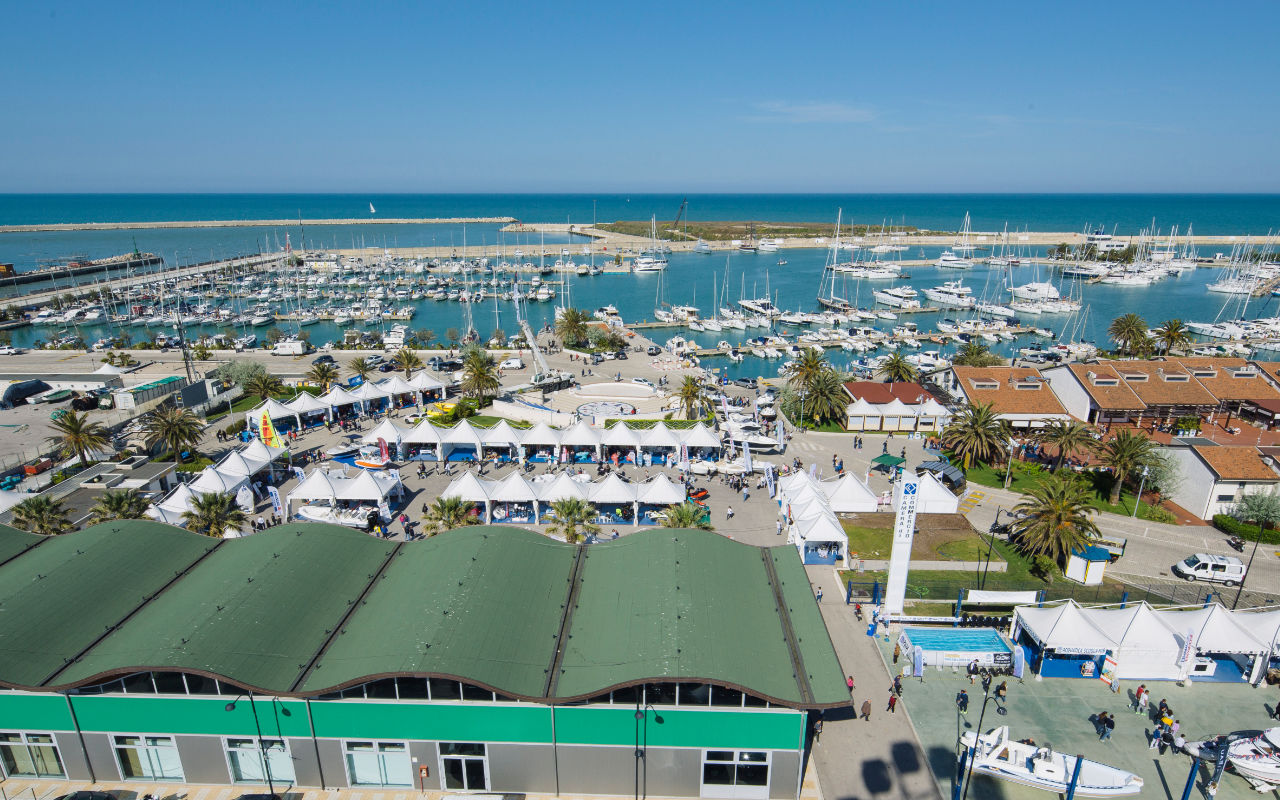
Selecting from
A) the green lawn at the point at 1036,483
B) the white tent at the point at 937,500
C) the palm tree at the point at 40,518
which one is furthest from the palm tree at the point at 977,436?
the palm tree at the point at 40,518

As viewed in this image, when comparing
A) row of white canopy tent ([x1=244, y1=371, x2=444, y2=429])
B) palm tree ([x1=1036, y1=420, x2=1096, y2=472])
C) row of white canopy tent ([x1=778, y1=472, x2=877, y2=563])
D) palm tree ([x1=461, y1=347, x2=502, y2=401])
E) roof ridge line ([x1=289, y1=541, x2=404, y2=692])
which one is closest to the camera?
roof ridge line ([x1=289, y1=541, x2=404, y2=692])

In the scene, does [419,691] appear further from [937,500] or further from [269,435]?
[269,435]

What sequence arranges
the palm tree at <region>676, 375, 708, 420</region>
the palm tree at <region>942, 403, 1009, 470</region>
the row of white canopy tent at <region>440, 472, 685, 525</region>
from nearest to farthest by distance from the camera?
the row of white canopy tent at <region>440, 472, 685, 525</region>
the palm tree at <region>942, 403, 1009, 470</region>
the palm tree at <region>676, 375, 708, 420</region>

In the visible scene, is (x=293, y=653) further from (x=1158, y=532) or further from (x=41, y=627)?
(x=1158, y=532)

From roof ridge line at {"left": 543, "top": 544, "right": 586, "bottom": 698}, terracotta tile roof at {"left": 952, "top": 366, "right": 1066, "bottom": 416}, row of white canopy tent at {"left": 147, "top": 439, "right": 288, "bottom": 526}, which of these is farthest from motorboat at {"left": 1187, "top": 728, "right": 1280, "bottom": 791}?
row of white canopy tent at {"left": 147, "top": 439, "right": 288, "bottom": 526}

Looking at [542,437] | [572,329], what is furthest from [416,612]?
[572,329]

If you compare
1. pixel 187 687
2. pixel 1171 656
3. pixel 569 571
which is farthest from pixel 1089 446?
pixel 187 687

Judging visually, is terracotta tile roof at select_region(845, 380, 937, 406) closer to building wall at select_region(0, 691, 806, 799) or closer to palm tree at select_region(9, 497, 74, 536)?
building wall at select_region(0, 691, 806, 799)
